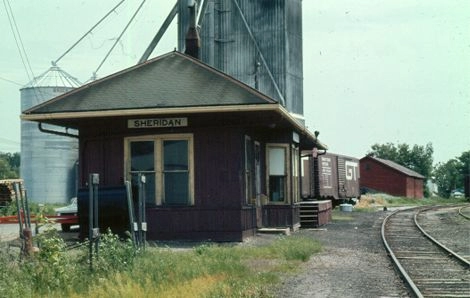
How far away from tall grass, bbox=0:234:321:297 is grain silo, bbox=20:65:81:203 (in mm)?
39860

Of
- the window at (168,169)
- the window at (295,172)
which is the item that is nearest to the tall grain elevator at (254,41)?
the window at (295,172)

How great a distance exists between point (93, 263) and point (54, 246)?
3.37 feet

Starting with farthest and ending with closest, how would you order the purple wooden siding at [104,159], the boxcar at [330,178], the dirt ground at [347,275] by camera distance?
the boxcar at [330,178] → the purple wooden siding at [104,159] → the dirt ground at [347,275]

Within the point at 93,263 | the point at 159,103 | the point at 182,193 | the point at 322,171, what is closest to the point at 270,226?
the point at 182,193

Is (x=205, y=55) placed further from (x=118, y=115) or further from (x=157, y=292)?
(x=157, y=292)

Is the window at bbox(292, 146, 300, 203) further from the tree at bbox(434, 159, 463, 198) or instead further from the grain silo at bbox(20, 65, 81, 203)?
the tree at bbox(434, 159, 463, 198)

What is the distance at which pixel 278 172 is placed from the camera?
20047 mm

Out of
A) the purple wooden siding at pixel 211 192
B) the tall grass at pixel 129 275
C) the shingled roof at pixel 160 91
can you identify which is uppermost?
the shingled roof at pixel 160 91

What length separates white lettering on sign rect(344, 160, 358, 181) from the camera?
47.1 meters

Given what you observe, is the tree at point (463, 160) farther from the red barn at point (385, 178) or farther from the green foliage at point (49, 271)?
the green foliage at point (49, 271)

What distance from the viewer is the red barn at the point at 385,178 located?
84.0 m

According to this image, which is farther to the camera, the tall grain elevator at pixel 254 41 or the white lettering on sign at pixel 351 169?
the white lettering on sign at pixel 351 169

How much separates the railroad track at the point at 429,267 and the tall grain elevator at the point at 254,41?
23.0 meters

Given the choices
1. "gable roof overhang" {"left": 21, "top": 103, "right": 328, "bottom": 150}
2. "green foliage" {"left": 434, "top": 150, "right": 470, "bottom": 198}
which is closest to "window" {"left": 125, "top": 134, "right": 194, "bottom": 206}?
"gable roof overhang" {"left": 21, "top": 103, "right": 328, "bottom": 150}
